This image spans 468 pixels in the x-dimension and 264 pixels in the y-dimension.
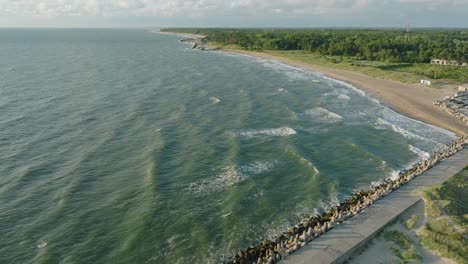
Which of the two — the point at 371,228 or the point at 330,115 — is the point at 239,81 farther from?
the point at 371,228

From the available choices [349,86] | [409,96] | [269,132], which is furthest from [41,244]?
[349,86]

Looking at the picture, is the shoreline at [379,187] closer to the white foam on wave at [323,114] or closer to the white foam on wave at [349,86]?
the white foam on wave at [349,86]

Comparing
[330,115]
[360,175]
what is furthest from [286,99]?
[360,175]

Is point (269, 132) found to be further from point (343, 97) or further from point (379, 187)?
point (343, 97)

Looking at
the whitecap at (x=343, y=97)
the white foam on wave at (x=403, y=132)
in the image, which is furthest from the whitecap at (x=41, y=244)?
the whitecap at (x=343, y=97)

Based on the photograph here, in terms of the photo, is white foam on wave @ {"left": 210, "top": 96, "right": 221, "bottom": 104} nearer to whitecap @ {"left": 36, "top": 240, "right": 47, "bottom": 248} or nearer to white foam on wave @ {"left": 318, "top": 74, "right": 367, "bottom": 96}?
white foam on wave @ {"left": 318, "top": 74, "right": 367, "bottom": 96}

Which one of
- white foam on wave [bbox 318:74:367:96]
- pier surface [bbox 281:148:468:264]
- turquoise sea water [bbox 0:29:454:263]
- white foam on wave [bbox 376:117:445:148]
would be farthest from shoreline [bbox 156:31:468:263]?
white foam on wave [bbox 376:117:445:148]
